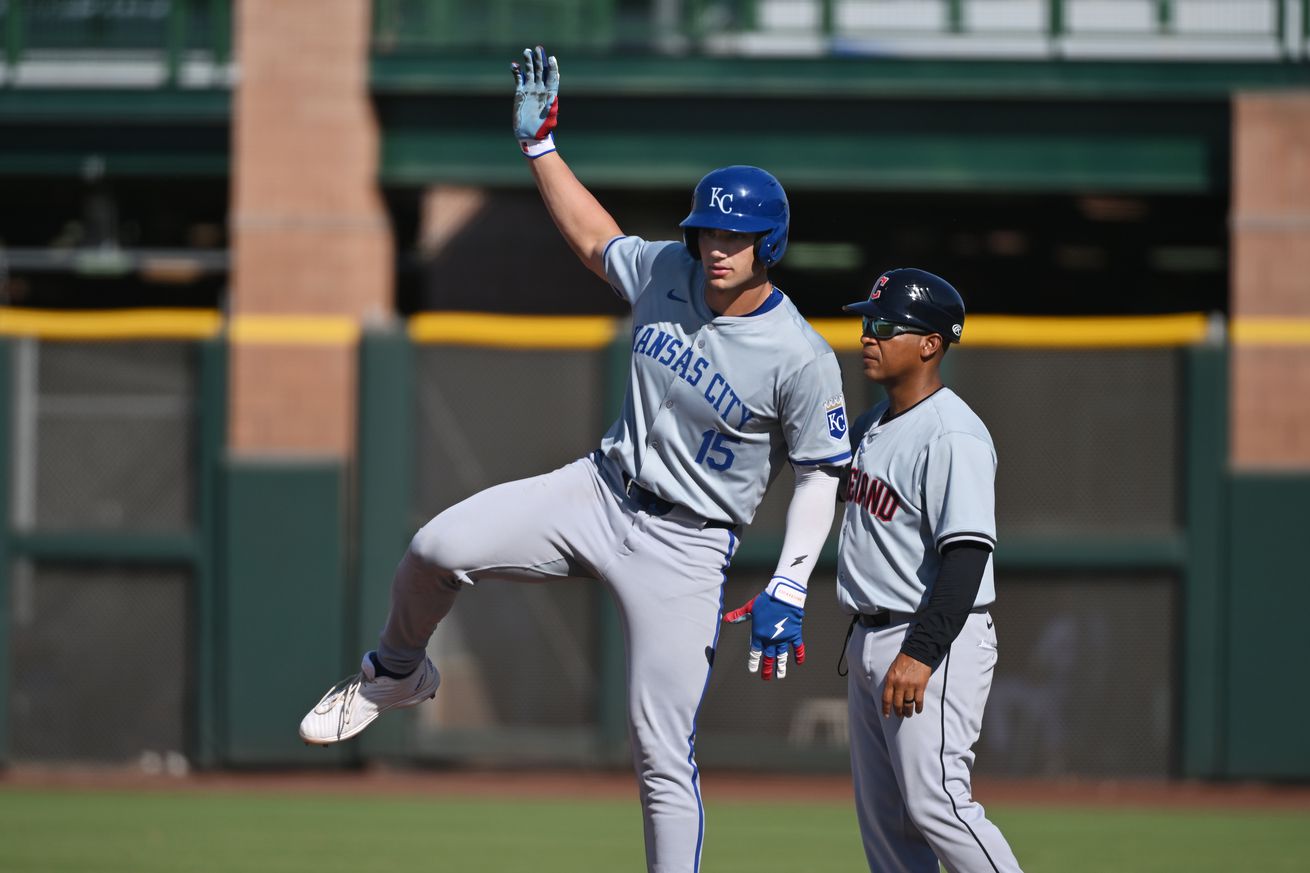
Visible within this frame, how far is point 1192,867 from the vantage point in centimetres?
728

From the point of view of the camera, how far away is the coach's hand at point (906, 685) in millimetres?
4500

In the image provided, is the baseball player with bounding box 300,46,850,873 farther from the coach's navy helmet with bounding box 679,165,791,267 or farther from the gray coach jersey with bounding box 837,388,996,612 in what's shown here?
the gray coach jersey with bounding box 837,388,996,612

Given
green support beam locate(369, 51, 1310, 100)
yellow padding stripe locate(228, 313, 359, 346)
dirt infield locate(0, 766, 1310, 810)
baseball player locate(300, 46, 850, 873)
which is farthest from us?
green support beam locate(369, 51, 1310, 100)

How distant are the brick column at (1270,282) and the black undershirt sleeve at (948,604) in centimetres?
574

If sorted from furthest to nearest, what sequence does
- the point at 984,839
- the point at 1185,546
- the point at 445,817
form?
1. the point at 1185,546
2. the point at 445,817
3. the point at 984,839

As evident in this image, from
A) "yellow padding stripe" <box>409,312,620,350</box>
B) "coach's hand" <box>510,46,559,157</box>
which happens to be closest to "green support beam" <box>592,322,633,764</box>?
"yellow padding stripe" <box>409,312,620,350</box>

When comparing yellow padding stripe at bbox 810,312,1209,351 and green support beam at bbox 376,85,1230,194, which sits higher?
green support beam at bbox 376,85,1230,194

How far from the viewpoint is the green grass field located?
23.7 feet

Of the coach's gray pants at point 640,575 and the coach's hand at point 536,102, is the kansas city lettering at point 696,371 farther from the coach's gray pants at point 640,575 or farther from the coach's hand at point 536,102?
the coach's hand at point 536,102

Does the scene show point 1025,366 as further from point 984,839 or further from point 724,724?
point 984,839

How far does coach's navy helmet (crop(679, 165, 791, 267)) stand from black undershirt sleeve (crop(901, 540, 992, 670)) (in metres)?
1.00

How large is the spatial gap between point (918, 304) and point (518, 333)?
17.5 ft

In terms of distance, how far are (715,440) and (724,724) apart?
16.6ft

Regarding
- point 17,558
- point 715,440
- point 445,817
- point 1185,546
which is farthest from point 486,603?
point 715,440
